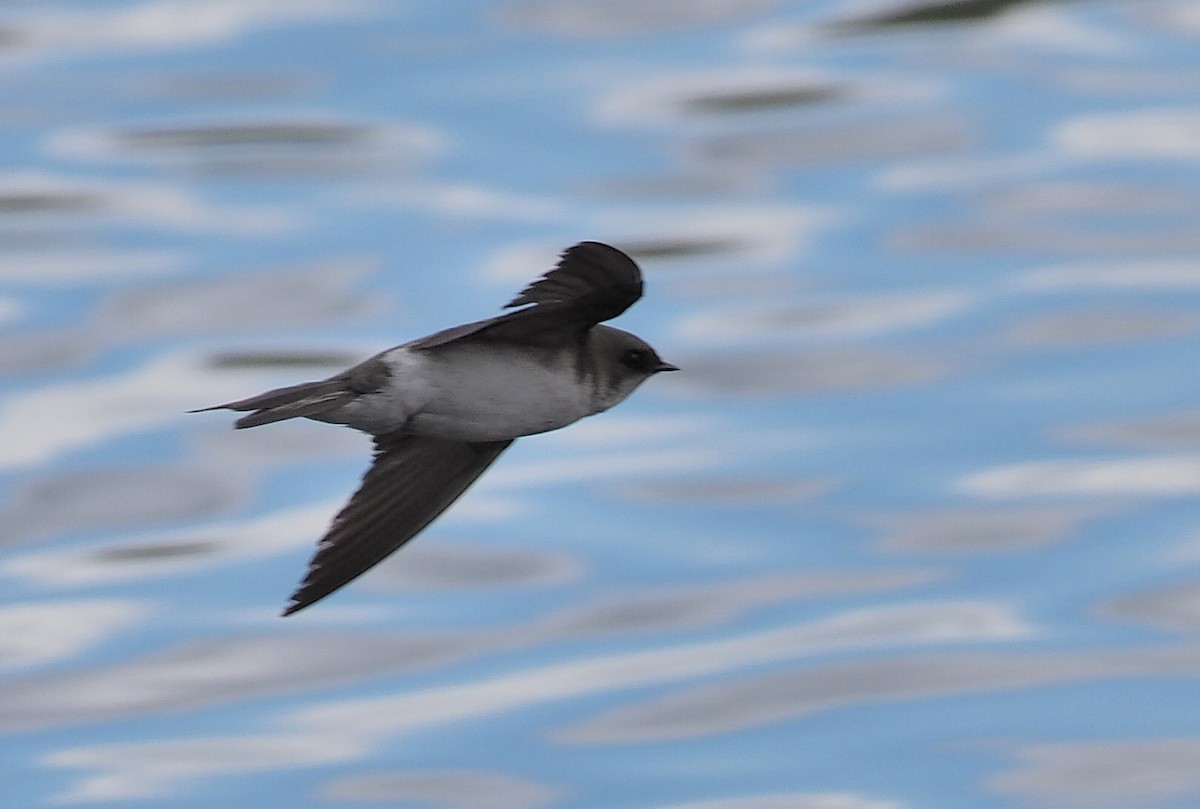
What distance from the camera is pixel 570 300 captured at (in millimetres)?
6750

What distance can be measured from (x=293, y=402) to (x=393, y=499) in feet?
4.42

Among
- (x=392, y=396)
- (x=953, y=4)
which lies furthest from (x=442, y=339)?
(x=953, y=4)

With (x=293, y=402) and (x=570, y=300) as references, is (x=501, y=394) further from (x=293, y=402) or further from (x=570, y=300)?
(x=293, y=402)

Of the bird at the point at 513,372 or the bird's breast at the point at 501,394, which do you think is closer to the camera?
the bird at the point at 513,372

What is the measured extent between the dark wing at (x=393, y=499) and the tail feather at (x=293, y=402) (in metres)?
0.87

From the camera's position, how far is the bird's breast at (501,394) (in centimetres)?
693

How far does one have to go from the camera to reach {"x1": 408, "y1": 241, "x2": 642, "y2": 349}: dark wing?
6539 millimetres

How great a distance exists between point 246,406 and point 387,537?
140cm

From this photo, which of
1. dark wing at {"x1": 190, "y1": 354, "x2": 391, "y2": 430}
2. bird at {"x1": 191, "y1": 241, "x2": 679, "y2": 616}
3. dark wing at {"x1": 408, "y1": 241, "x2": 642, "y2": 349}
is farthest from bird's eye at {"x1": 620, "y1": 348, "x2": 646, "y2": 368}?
dark wing at {"x1": 190, "y1": 354, "x2": 391, "y2": 430}

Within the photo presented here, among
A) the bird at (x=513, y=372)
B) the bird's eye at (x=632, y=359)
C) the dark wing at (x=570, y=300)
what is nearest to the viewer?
the dark wing at (x=570, y=300)

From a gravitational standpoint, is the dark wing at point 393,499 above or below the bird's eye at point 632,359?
below

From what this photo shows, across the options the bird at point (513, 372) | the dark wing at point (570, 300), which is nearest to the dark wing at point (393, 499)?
the bird at point (513, 372)

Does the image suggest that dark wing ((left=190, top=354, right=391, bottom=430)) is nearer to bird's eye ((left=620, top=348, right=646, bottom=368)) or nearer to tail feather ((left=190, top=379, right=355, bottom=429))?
tail feather ((left=190, top=379, right=355, bottom=429))

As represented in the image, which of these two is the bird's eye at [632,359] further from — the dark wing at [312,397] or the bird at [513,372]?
the dark wing at [312,397]
